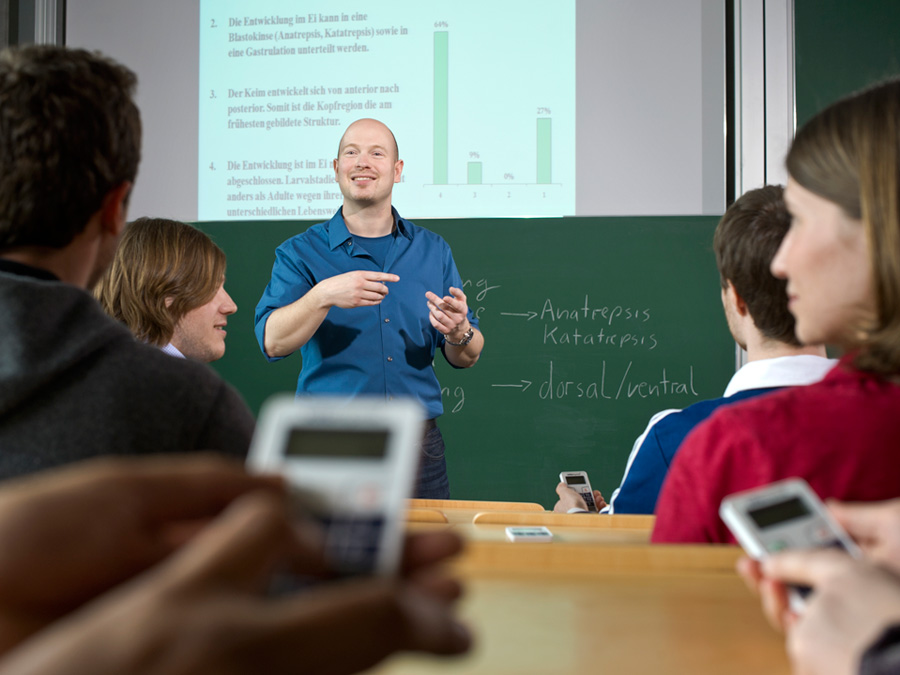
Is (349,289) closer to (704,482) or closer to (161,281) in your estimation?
(161,281)

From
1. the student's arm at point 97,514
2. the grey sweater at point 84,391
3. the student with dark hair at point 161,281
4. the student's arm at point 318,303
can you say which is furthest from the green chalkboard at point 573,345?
the student's arm at point 97,514

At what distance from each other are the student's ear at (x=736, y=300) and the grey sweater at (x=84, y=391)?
1.06 meters

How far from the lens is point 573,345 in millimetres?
3365

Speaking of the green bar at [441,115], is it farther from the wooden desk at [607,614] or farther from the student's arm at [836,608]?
the student's arm at [836,608]

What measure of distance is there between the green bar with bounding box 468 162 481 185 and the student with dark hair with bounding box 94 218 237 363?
1.61m

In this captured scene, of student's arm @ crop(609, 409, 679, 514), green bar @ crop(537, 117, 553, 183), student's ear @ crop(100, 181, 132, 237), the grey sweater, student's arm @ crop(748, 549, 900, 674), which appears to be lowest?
student's arm @ crop(609, 409, 679, 514)

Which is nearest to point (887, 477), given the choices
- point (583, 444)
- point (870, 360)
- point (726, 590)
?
point (870, 360)

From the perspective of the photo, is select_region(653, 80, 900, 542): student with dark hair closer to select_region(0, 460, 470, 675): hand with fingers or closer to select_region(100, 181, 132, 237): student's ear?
select_region(0, 460, 470, 675): hand with fingers

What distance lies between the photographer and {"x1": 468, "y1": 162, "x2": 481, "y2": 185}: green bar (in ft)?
11.3

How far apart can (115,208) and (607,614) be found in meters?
0.83

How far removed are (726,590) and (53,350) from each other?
28.8 inches

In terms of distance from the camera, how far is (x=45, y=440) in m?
0.80

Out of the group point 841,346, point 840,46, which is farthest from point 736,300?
point 840,46

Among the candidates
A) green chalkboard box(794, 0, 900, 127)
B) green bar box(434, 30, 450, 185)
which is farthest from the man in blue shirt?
green chalkboard box(794, 0, 900, 127)
